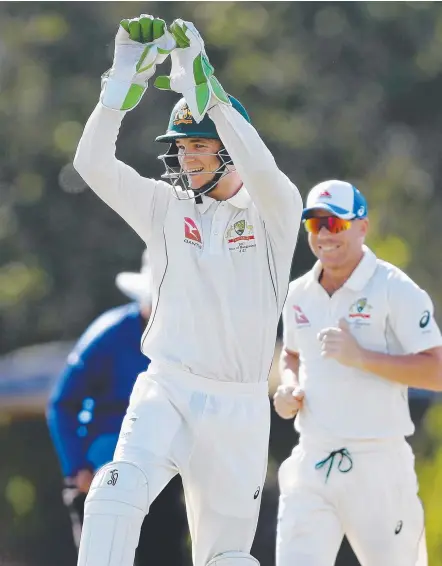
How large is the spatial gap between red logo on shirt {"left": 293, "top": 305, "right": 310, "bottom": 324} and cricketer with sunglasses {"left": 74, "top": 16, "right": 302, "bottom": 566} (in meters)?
0.82

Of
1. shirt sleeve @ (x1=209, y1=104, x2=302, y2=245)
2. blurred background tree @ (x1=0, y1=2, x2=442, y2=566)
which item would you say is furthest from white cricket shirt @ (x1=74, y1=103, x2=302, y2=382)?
Result: blurred background tree @ (x1=0, y1=2, x2=442, y2=566)

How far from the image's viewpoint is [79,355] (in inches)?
213

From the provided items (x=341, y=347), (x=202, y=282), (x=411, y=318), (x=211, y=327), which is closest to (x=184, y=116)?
(x=202, y=282)

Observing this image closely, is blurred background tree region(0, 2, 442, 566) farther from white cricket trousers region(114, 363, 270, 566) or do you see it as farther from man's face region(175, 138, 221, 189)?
white cricket trousers region(114, 363, 270, 566)

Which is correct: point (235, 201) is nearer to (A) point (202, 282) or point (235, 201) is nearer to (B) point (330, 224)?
(A) point (202, 282)

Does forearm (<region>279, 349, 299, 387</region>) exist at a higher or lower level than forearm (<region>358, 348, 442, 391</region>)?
lower

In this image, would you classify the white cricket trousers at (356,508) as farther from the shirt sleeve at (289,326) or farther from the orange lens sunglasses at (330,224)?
the orange lens sunglasses at (330,224)

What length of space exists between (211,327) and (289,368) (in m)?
1.17

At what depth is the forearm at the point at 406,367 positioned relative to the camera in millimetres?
4719

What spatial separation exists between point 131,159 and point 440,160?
3286mm

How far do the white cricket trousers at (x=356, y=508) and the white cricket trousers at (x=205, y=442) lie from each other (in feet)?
2.37

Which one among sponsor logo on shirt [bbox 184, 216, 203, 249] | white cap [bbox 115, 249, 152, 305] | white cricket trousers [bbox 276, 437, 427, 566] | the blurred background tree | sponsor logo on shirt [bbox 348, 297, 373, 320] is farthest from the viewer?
the blurred background tree

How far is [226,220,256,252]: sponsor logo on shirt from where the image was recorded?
4.04 m

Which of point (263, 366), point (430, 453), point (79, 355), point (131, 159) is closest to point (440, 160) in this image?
point (131, 159)
